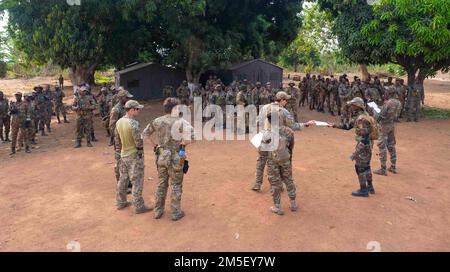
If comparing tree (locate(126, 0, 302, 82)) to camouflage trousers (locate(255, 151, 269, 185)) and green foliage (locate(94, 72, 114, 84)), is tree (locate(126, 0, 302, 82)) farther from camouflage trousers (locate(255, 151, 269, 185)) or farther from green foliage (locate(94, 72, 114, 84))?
green foliage (locate(94, 72, 114, 84))

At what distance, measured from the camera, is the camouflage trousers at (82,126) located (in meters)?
11.5

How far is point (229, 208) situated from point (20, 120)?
7767mm

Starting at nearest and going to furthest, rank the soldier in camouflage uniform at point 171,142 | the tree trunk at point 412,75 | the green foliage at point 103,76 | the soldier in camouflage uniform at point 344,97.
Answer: the soldier in camouflage uniform at point 171,142 < the soldier in camouflage uniform at point 344,97 < the tree trunk at point 412,75 < the green foliage at point 103,76

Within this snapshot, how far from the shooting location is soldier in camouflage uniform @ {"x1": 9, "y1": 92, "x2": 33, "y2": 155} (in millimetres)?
10977

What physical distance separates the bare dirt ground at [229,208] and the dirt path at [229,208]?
2 centimetres

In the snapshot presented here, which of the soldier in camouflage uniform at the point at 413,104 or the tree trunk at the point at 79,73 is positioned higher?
the tree trunk at the point at 79,73

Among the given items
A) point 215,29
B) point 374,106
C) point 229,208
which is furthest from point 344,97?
point 229,208

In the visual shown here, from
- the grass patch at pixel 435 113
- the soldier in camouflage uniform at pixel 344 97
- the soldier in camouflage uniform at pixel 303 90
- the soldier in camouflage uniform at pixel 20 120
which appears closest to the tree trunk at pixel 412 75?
the grass patch at pixel 435 113

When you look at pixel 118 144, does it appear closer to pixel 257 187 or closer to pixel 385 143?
pixel 257 187

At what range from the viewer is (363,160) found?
6.88 m

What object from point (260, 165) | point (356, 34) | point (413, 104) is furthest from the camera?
point (356, 34)

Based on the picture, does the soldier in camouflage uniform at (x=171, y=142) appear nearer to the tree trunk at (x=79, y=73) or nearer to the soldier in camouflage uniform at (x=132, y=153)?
the soldier in camouflage uniform at (x=132, y=153)
